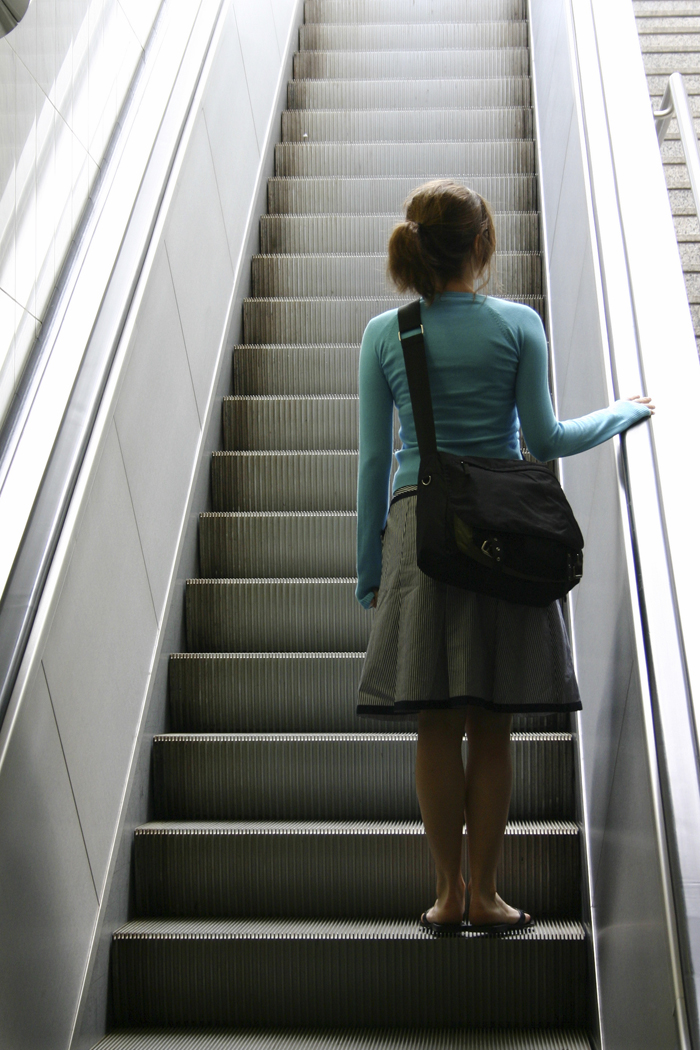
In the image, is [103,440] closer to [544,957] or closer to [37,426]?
[37,426]

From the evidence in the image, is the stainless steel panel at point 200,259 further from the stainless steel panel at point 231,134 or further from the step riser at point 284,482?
the step riser at point 284,482

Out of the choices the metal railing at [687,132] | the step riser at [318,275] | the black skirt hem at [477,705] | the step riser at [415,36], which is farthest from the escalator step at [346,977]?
the step riser at [415,36]

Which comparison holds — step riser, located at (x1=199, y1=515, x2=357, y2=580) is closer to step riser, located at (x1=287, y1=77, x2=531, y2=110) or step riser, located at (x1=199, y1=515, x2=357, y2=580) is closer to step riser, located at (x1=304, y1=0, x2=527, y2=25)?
step riser, located at (x1=287, y1=77, x2=531, y2=110)

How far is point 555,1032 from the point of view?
1905mm

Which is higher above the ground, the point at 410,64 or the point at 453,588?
the point at 410,64

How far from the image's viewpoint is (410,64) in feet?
16.4

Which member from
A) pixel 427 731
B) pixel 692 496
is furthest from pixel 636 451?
pixel 427 731

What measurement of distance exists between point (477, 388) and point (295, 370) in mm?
1812

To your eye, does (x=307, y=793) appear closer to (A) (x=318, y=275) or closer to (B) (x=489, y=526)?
(B) (x=489, y=526)

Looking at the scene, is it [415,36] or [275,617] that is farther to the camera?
[415,36]

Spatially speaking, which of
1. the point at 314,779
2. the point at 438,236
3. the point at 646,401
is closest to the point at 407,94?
the point at 438,236

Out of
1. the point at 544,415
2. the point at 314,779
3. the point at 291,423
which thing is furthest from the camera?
the point at 291,423

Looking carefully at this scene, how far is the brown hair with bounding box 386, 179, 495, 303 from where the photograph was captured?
1750 mm

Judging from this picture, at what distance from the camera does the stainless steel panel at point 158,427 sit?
2.38 meters
